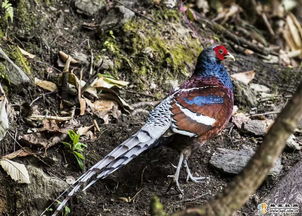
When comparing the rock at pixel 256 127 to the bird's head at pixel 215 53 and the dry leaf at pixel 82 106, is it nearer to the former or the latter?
the bird's head at pixel 215 53

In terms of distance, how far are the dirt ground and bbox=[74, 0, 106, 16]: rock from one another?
0.23ft

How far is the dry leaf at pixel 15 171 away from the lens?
176 inches

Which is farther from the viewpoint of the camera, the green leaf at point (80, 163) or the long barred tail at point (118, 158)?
the green leaf at point (80, 163)

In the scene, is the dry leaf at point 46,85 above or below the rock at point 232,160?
above

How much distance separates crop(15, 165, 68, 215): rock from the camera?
4.48m

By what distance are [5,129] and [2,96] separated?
1.26 feet

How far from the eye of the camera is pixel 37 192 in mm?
4523

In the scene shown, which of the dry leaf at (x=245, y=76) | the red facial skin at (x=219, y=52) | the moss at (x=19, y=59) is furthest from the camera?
the dry leaf at (x=245, y=76)

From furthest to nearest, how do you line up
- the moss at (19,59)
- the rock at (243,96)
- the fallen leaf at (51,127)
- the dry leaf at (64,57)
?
the rock at (243,96), the dry leaf at (64,57), the moss at (19,59), the fallen leaf at (51,127)

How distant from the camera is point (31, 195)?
14.8 feet

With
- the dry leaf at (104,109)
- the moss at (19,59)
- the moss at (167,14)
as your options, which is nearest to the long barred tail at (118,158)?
the dry leaf at (104,109)

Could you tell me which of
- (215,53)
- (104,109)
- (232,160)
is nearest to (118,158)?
(232,160)

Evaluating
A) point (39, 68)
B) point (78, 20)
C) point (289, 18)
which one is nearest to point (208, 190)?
point (39, 68)

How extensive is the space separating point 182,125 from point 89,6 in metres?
2.52
